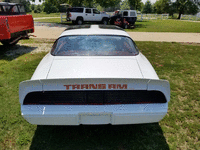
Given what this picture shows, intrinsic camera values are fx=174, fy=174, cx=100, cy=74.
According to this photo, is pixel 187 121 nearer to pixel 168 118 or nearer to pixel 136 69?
pixel 168 118

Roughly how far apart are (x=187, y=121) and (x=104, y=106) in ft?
6.20

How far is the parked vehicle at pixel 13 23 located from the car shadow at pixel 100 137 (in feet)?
16.0

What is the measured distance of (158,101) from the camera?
230cm

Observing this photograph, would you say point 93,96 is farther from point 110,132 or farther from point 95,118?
point 110,132

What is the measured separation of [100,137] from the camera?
109 inches

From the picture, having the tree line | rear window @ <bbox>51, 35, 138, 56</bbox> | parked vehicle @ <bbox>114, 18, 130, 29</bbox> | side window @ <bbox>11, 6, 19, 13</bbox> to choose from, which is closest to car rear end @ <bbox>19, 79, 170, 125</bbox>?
rear window @ <bbox>51, 35, 138, 56</bbox>

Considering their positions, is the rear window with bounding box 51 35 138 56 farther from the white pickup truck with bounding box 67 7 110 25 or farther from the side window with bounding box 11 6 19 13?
the white pickup truck with bounding box 67 7 110 25

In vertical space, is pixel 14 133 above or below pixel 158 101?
below

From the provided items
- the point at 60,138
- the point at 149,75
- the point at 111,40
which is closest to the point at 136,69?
the point at 149,75

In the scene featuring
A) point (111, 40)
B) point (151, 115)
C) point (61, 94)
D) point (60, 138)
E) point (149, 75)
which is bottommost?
point (60, 138)

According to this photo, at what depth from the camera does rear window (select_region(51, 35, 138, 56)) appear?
2953mm

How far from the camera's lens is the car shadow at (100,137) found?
2588mm

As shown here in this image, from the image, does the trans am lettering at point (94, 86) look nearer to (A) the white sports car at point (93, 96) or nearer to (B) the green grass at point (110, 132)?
(A) the white sports car at point (93, 96)

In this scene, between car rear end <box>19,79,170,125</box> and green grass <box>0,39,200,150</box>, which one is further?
green grass <box>0,39,200,150</box>
